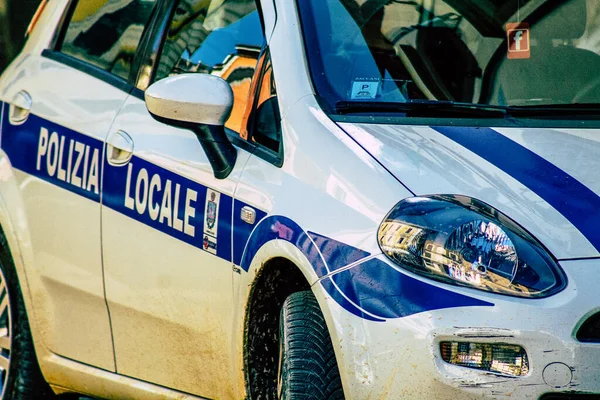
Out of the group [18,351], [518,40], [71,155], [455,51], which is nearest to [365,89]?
[455,51]

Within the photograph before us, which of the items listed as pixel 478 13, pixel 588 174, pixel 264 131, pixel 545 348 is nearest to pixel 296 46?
pixel 264 131

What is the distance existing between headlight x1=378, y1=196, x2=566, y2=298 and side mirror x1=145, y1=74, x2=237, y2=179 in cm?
79

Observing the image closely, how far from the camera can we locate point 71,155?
471cm

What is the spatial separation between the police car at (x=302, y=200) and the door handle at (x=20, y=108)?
1 centimetres

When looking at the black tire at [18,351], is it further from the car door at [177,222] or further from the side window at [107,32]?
the side window at [107,32]

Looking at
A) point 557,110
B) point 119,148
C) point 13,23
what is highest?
point 557,110

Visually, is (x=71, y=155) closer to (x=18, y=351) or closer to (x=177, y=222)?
(x=177, y=222)

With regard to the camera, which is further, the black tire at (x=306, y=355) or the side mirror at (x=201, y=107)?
the side mirror at (x=201, y=107)

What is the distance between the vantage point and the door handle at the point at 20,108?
16.4ft

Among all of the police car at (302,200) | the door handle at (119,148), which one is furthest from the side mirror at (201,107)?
the door handle at (119,148)

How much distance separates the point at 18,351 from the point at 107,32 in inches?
49.3

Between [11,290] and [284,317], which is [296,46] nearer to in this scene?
[284,317]

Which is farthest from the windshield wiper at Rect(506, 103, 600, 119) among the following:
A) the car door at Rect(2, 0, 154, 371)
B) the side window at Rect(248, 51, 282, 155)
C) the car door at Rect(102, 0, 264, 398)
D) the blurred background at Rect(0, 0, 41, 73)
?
the blurred background at Rect(0, 0, 41, 73)

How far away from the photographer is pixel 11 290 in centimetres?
512
